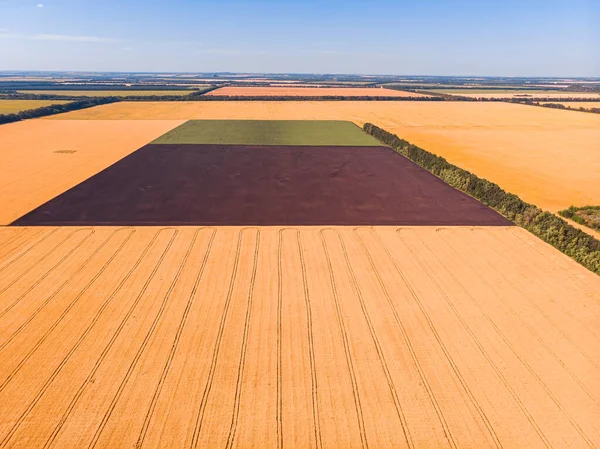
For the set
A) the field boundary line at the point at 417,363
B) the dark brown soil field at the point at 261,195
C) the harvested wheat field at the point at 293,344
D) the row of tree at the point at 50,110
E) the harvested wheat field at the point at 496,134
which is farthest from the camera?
the row of tree at the point at 50,110

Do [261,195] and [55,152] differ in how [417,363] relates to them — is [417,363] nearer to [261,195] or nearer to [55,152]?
[261,195]

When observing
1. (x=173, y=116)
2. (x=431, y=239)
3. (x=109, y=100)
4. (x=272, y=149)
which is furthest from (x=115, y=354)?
(x=109, y=100)

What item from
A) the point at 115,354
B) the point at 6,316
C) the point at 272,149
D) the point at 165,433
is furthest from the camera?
the point at 272,149

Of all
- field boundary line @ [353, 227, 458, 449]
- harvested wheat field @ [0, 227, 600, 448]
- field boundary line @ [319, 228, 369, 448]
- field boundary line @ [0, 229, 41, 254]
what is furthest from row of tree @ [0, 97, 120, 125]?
field boundary line @ [353, 227, 458, 449]

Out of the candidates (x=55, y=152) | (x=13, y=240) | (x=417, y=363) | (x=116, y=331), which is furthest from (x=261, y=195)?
(x=55, y=152)

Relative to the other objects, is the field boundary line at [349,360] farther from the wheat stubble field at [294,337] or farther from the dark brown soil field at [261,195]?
the dark brown soil field at [261,195]

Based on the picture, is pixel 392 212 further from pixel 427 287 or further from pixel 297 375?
pixel 297 375

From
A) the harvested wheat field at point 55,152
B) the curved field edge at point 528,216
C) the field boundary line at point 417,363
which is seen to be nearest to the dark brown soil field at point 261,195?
the curved field edge at point 528,216
